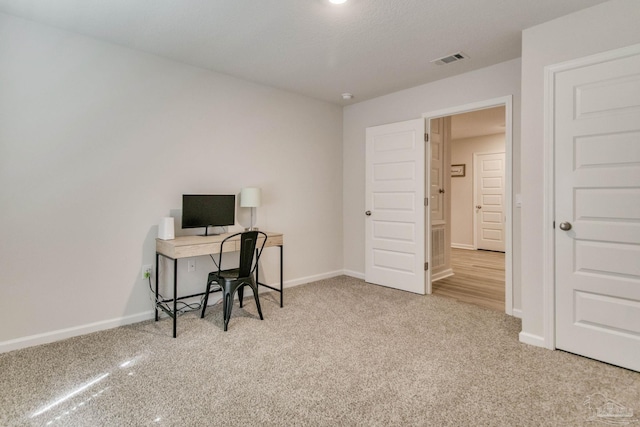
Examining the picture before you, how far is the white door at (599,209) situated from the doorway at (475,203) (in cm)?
84

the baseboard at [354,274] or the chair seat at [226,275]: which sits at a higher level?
the chair seat at [226,275]

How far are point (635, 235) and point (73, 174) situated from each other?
14.0 feet

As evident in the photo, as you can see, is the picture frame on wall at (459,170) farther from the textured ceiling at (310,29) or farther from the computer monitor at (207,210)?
the computer monitor at (207,210)

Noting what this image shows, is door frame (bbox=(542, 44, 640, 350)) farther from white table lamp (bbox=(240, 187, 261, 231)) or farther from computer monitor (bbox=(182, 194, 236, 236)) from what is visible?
computer monitor (bbox=(182, 194, 236, 236))

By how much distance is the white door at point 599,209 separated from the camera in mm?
2232

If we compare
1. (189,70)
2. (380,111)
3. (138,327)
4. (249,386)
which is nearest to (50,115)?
(189,70)

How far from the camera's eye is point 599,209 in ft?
7.72

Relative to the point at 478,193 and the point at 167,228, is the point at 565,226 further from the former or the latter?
the point at 478,193

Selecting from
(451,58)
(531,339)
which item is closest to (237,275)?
(531,339)

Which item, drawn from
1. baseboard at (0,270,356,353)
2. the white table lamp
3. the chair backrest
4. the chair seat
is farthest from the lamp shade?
baseboard at (0,270,356,353)

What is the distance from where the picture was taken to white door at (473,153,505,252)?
23.6 feet

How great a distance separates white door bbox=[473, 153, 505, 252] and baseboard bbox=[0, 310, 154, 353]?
22.3 ft

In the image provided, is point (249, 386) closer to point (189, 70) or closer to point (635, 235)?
point (635, 235)

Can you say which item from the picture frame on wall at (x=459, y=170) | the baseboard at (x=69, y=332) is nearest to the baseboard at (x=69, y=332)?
the baseboard at (x=69, y=332)
